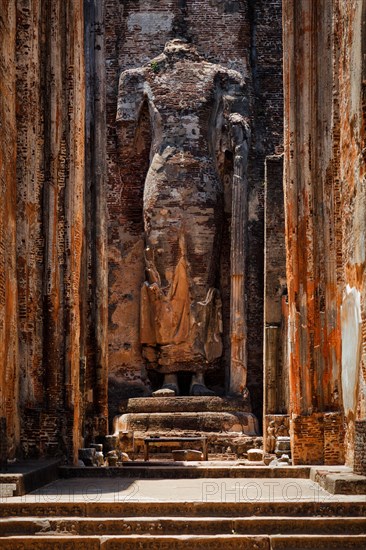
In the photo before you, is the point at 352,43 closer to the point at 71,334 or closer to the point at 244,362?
the point at 71,334

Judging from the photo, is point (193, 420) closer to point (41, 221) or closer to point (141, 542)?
point (41, 221)

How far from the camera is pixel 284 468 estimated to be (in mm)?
9641

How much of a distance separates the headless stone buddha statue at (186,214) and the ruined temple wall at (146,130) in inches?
14.7

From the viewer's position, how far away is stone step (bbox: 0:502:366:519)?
660 cm

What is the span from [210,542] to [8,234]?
4.36 meters

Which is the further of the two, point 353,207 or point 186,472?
point 186,472

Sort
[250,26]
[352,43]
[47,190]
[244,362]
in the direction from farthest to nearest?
[250,26] → [244,362] → [47,190] → [352,43]

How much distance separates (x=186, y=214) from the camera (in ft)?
55.7

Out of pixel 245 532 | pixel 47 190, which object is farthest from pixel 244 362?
pixel 245 532

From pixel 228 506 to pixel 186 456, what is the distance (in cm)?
678

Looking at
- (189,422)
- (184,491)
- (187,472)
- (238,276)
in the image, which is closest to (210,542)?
(184,491)

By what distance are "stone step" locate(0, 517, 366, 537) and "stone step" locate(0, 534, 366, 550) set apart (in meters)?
0.16

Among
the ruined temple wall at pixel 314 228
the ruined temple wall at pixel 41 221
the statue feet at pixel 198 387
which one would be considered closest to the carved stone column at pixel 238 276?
the statue feet at pixel 198 387

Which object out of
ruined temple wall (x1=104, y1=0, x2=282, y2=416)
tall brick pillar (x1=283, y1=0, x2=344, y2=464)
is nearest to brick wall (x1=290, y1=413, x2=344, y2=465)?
tall brick pillar (x1=283, y1=0, x2=344, y2=464)
